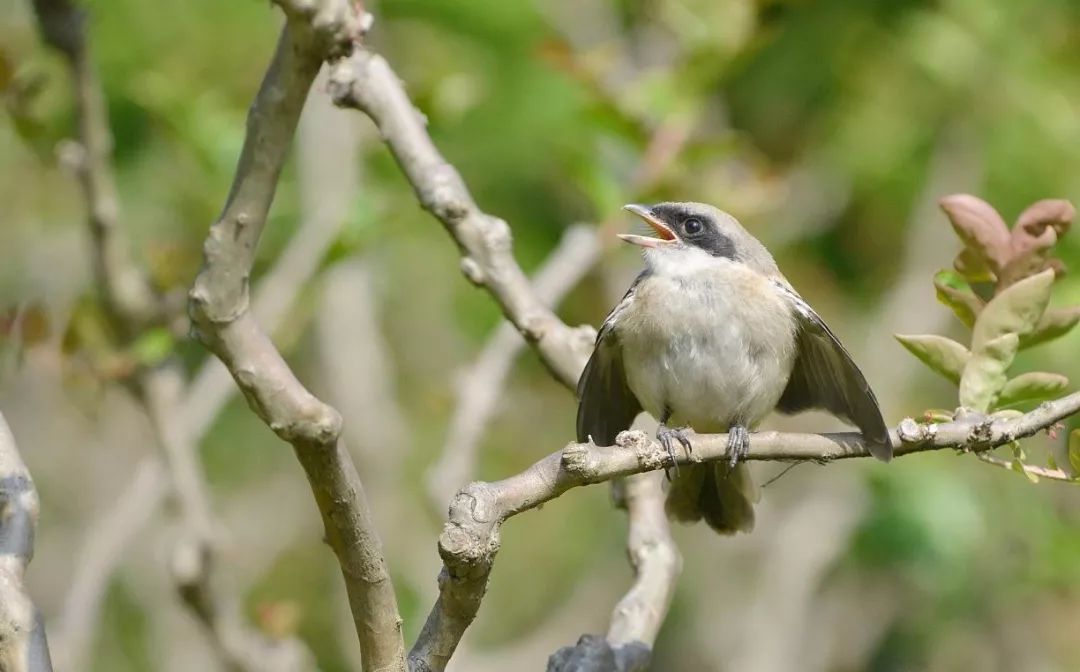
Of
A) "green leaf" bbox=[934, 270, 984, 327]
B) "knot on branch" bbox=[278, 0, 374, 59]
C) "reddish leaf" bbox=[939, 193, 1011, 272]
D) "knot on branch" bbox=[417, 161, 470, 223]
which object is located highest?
"knot on branch" bbox=[417, 161, 470, 223]

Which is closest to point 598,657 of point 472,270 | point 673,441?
point 673,441

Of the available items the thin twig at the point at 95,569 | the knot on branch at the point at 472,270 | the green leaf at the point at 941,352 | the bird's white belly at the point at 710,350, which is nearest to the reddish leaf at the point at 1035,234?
the green leaf at the point at 941,352

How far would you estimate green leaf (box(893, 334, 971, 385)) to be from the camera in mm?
2928

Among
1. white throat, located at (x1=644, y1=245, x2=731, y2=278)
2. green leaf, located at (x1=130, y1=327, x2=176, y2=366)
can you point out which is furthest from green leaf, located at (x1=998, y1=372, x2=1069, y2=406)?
green leaf, located at (x1=130, y1=327, x2=176, y2=366)

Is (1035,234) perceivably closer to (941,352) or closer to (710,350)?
(941,352)

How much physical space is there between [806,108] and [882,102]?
1.80ft

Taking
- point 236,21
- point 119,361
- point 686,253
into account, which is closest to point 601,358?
point 686,253

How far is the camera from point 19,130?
4.05m

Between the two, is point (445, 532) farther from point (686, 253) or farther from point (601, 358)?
point (686, 253)

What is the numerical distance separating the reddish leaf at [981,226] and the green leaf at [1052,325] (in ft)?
0.52

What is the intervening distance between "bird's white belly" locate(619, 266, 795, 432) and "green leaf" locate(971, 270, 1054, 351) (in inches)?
44.2

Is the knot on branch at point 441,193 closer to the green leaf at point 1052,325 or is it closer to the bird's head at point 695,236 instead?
the bird's head at point 695,236

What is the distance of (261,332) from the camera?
7.64 feet

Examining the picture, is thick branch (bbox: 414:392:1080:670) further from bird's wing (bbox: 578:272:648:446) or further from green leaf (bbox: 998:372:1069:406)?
bird's wing (bbox: 578:272:648:446)
